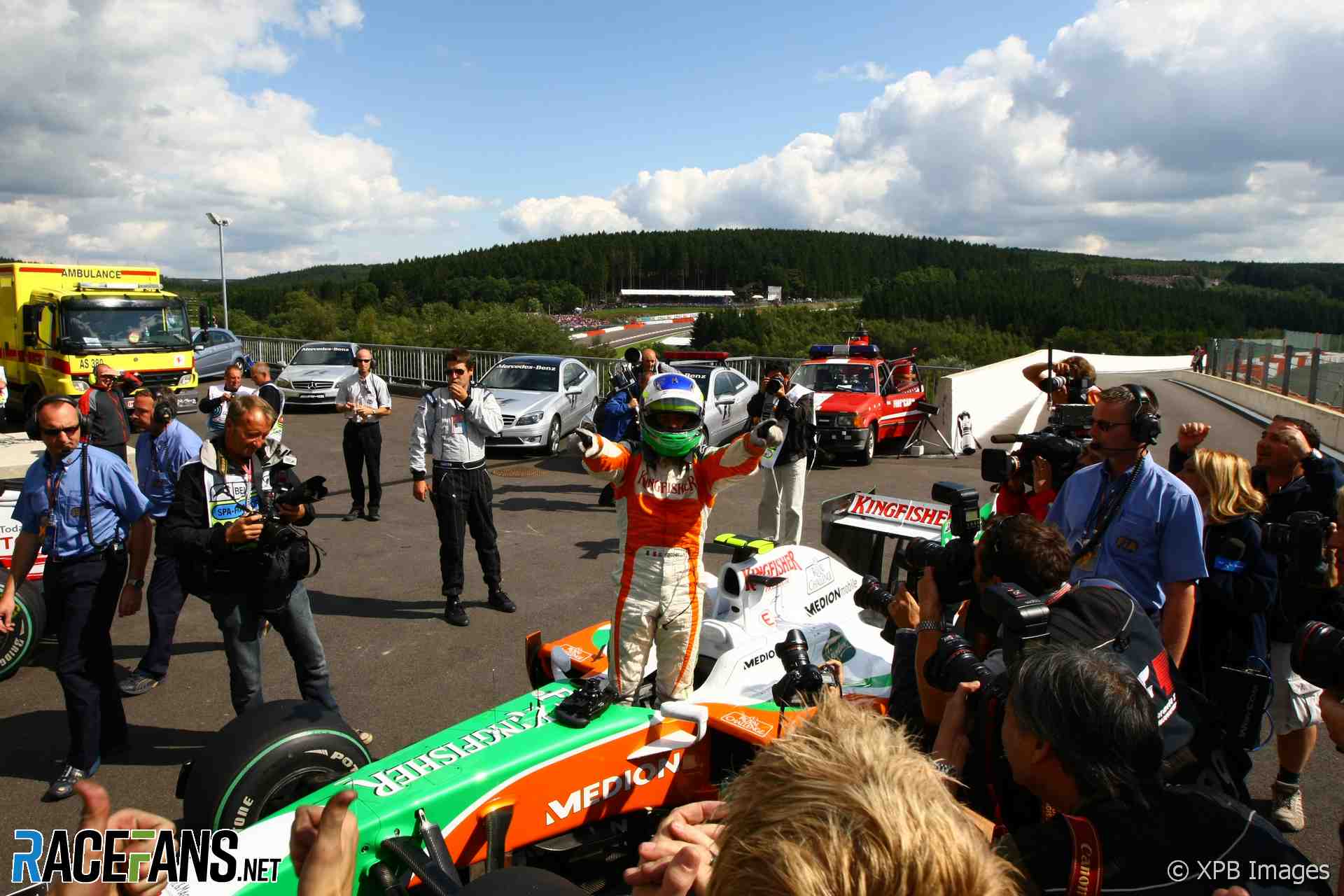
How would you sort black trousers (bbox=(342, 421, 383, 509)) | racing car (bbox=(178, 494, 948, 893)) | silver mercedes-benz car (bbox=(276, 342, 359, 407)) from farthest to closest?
silver mercedes-benz car (bbox=(276, 342, 359, 407)), black trousers (bbox=(342, 421, 383, 509)), racing car (bbox=(178, 494, 948, 893))

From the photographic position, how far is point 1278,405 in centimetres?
1922

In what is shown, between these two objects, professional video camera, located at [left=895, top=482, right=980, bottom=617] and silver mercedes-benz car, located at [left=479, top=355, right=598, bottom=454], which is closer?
professional video camera, located at [left=895, top=482, right=980, bottom=617]

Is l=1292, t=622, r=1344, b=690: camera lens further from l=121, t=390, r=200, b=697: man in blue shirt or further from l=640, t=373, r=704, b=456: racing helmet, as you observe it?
l=121, t=390, r=200, b=697: man in blue shirt

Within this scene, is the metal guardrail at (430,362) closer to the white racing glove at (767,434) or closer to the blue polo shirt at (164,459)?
the blue polo shirt at (164,459)

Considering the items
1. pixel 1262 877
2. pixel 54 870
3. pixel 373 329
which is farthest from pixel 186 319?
pixel 373 329

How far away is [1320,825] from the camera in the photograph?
402 cm

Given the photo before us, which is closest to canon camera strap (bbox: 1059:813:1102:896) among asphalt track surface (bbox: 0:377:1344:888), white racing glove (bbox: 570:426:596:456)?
white racing glove (bbox: 570:426:596:456)

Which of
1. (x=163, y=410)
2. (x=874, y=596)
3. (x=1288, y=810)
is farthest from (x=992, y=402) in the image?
(x=163, y=410)

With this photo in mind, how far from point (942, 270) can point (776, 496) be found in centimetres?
13361

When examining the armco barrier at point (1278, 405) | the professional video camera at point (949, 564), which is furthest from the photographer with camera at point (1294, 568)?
the armco barrier at point (1278, 405)

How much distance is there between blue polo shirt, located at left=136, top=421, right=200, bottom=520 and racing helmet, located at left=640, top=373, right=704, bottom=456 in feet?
12.9

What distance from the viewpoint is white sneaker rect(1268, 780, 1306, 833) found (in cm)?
398

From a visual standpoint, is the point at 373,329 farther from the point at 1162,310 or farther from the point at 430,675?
the point at 1162,310

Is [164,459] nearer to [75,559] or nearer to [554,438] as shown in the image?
[75,559]
